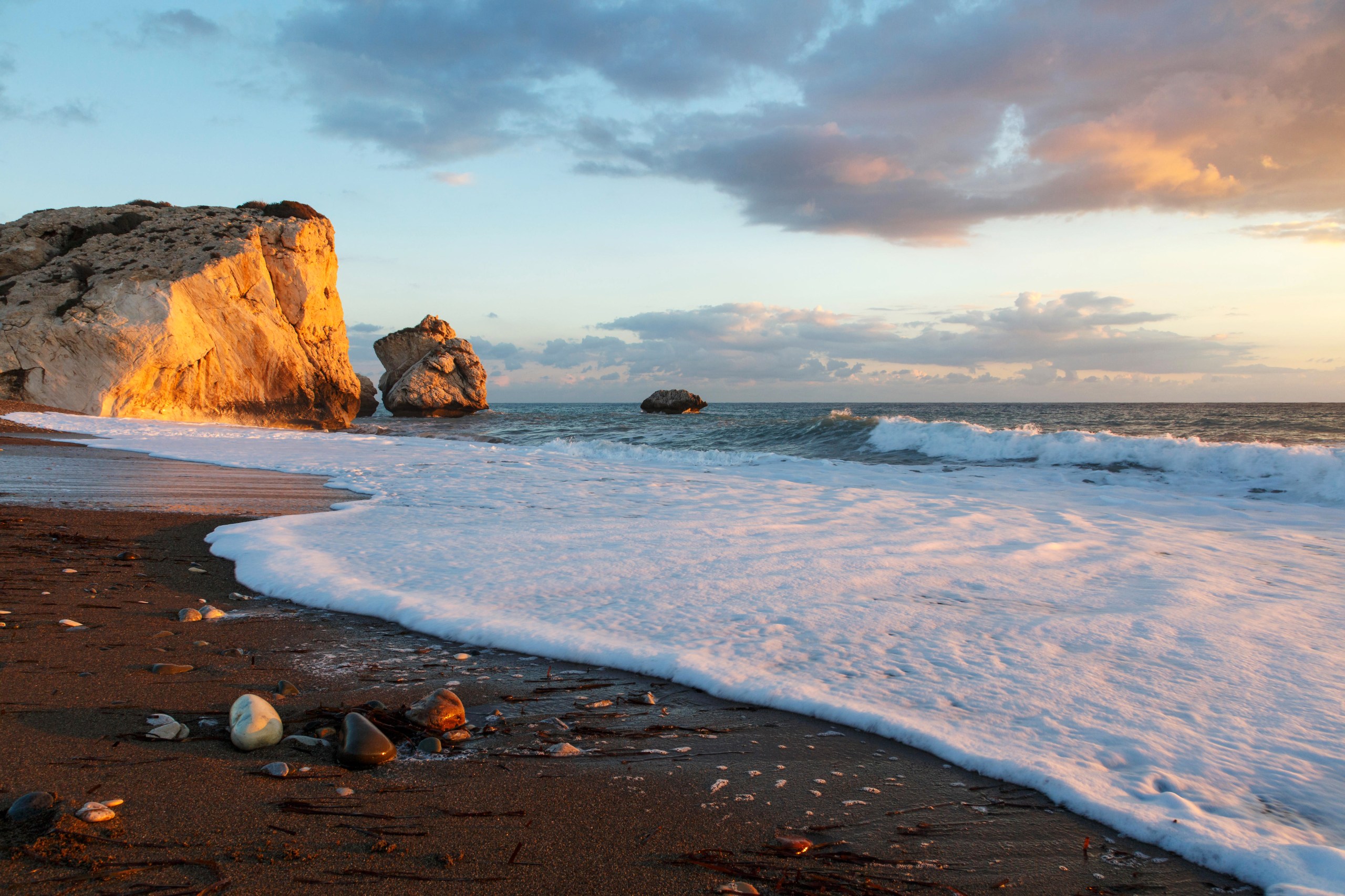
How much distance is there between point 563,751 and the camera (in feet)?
7.40

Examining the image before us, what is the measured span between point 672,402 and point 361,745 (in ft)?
171

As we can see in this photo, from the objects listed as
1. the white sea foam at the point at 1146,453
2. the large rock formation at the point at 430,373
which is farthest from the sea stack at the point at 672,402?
the white sea foam at the point at 1146,453

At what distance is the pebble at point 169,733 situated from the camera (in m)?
2.16

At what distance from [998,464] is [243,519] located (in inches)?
510

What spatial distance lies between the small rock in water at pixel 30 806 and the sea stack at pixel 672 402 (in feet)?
169

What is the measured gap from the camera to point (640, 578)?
4410 millimetres

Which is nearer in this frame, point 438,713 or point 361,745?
point 361,745

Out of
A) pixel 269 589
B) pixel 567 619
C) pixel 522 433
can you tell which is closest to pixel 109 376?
pixel 522 433

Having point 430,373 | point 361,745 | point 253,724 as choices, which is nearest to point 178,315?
point 430,373

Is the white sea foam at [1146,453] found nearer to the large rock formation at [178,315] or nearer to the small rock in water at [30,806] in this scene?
the small rock in water at [30,806]

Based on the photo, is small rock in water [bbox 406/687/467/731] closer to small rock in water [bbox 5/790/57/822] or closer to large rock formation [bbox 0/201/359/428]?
small rock in water [bbox 5/790/57/822]

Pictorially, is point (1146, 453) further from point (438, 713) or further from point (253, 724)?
point (253, 724)

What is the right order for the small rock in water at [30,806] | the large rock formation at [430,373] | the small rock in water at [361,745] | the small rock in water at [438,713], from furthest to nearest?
the large rock formation at [430,373] < the small rock in water at [438,713] < the small rock in water at [361,745] < the small rock in water at [30,806]

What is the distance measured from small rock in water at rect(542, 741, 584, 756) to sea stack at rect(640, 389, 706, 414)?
51027mm
